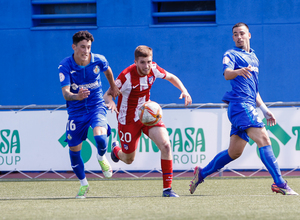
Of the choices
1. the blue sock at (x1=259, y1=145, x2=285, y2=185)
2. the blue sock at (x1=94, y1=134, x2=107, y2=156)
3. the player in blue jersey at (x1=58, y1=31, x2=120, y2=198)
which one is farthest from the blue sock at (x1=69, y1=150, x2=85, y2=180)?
the blue sock at (x1=259, y1=145, x2=285, y2=185)

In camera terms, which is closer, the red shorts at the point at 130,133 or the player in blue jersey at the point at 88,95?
the player in blue jersey at the point at 88,95

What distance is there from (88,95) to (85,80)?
0.29m

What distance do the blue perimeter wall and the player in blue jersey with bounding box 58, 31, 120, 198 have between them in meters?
5.10

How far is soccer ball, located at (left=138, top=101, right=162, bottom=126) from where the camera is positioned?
564 cm

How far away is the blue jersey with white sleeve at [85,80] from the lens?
5.73 m

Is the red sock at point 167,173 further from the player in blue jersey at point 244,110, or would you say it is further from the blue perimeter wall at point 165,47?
the blue perimeter wall at point 165,47

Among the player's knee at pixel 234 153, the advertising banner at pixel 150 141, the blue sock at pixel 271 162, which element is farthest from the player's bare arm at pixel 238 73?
the advertising banner at pixel 150 141

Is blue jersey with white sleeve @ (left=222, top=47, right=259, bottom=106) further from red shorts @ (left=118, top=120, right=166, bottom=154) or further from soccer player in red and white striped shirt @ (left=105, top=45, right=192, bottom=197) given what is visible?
red shorts @ (left=118, top=120, right=166, bottom=154)

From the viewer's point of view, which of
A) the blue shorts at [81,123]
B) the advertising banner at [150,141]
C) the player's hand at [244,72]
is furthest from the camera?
the advertising banner at [150,141]

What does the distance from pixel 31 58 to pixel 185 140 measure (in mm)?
5005

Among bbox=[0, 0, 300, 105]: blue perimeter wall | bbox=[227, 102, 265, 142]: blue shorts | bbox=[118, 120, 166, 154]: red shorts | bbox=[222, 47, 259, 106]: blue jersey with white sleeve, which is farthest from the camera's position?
bbox=[0, 0, 300, 105]: blue perimeter wall

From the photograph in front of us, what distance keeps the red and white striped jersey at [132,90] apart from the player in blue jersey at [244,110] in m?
1.03

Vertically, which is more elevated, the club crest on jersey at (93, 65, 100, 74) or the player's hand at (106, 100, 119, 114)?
the club crest on jersey at (93, 65, 100, 74)

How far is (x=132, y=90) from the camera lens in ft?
19.6
